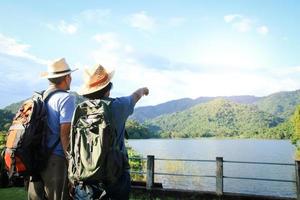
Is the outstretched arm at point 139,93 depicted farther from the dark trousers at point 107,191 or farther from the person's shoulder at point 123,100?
the dark trousers at point 107,191

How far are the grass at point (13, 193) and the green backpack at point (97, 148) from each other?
5.84 meters

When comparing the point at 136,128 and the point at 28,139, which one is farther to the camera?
the point at 136,128

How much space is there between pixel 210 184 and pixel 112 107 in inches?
881

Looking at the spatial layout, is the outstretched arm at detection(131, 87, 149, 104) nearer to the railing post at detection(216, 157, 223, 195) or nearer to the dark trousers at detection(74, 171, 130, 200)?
the dark trousers at detection(74, 171, 130, 200)

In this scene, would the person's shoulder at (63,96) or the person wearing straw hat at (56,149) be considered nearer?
the person wearing straw hat at (56,149)

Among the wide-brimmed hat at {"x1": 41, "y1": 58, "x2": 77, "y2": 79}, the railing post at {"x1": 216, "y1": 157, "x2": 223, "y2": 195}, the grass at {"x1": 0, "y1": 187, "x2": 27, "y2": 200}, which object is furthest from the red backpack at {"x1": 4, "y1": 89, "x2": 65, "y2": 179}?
the railing post at {"x1": 216, "y1": 157, "x2": 223, "y2": 195}

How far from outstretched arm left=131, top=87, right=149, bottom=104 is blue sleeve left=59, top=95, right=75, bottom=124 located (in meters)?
0.62

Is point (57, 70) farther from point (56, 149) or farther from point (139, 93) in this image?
point (139, 93)

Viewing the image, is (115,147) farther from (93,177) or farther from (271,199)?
(271,199)

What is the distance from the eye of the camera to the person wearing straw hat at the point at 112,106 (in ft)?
9.45

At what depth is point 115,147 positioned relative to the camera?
9.41 feet

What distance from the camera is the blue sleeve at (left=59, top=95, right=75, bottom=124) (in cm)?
351

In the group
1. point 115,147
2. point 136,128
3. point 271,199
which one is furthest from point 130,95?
point 136,128

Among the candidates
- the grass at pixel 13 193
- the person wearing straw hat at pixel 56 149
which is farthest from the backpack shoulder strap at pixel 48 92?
the grass at pixel 13 193
